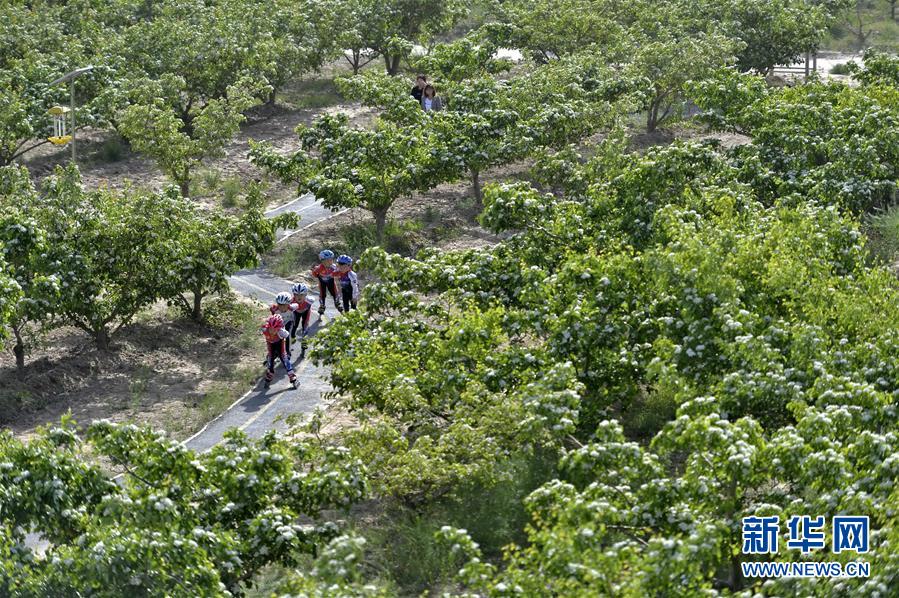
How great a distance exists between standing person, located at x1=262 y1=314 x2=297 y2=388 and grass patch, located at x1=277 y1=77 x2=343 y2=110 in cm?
2090

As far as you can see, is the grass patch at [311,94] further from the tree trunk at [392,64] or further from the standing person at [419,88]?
the standing person at [419,88]

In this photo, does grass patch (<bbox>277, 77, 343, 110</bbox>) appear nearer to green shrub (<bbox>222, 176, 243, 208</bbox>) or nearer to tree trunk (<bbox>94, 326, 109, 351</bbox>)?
green shrub (<bbox>222, 176, 243, 208</bbox>)

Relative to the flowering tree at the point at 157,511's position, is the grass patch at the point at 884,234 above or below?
below

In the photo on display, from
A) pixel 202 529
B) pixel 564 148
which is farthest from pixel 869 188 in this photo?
pixel 202 529

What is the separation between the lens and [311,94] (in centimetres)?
4584

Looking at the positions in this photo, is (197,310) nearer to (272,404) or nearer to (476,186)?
(272,404)

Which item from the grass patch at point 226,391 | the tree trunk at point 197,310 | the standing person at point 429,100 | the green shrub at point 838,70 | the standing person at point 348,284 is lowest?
the grass patch at point 226,391

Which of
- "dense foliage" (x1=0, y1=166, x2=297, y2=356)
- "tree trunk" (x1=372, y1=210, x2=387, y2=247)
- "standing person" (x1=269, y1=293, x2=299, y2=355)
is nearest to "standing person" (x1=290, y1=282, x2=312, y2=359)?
"standing person" (x1=269, y1=293, x2=299, y2=355)

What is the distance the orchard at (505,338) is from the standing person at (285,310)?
1.02 m

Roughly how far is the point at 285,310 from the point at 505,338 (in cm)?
551

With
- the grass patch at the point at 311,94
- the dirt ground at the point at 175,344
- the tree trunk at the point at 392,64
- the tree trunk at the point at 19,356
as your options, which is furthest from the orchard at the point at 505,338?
the tree trunk at the point at 392,64

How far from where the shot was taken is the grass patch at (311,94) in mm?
44406

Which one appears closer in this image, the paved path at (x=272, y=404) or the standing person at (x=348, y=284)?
the paved path at (x=272, y=404)

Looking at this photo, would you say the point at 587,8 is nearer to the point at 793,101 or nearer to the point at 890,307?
the point at 793,101
